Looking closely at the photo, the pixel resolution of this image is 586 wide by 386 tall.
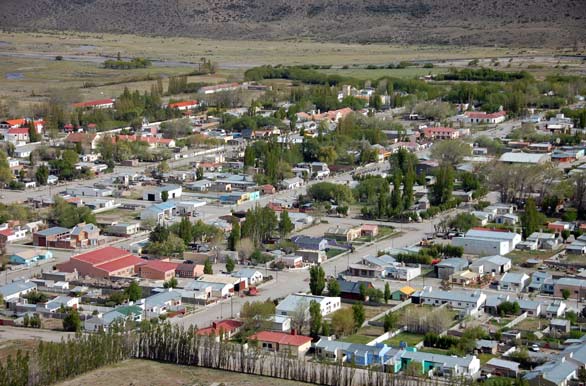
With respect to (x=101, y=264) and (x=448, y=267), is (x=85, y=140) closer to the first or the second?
(x=101, y=264)

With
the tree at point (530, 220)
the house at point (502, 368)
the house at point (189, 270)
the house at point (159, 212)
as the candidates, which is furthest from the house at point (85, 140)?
the house at point (502, 368)

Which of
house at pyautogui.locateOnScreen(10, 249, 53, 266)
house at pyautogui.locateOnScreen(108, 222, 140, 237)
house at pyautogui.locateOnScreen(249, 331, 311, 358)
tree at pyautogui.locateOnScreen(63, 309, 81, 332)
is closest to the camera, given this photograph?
house at pyautogui.locateOnScreen(249, 331, 311, 358)

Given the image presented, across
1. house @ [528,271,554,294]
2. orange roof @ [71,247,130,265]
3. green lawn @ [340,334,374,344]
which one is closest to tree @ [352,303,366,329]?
green lawn @ [340,334,374,344]

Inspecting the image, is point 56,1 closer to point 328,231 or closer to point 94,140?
point 94,140

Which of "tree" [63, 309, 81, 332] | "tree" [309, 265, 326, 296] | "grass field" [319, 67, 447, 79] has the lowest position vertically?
"grass field" [319, 67, 447, 79]

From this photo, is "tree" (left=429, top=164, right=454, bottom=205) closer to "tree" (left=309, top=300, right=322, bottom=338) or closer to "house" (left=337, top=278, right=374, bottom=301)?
"house" (left=337, top=278, right=374, bottom=301)

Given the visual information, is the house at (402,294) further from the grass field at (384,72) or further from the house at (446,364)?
the grass field at (384,72)

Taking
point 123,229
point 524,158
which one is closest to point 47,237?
point 123,229
